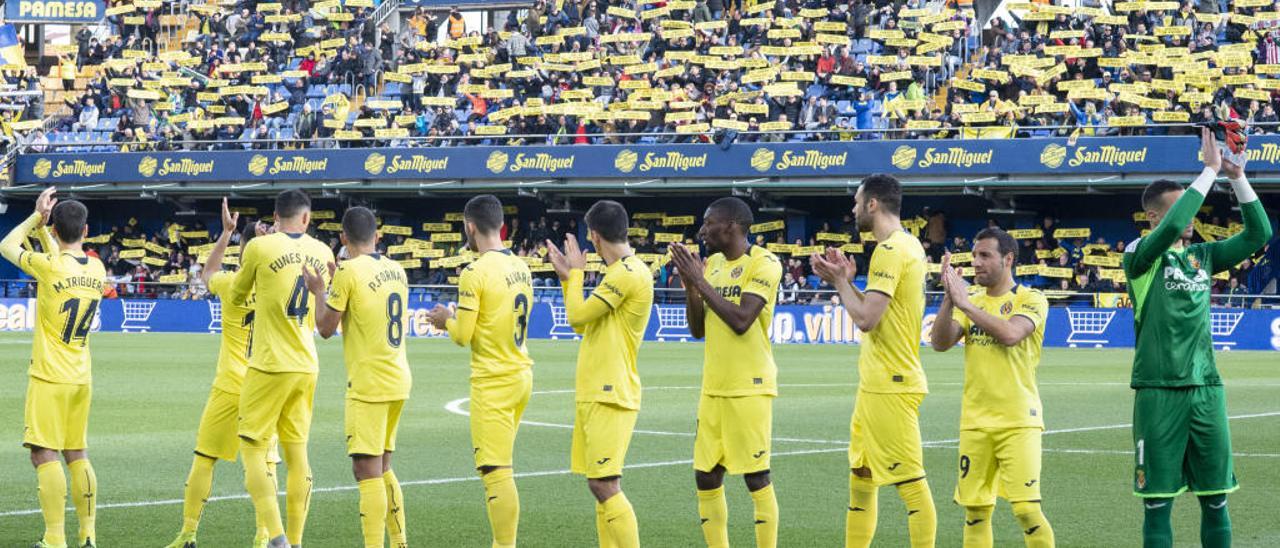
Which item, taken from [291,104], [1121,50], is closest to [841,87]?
[1121,50]

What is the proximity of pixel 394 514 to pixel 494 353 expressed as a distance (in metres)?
1.21

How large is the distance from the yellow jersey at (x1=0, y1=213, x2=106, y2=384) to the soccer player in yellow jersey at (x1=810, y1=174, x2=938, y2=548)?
15.1 feet

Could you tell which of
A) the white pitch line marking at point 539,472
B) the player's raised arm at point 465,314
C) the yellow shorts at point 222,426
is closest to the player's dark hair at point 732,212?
the player's raised arm at point 465,314

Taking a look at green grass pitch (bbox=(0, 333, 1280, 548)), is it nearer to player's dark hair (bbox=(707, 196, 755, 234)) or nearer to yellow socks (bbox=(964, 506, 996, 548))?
yellow socks (bbox=(964, 506, 996, 548))

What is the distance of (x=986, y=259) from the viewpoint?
28.8ft

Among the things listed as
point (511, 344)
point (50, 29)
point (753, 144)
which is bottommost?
point (511, 344)

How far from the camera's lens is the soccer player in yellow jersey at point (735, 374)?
28.4ft

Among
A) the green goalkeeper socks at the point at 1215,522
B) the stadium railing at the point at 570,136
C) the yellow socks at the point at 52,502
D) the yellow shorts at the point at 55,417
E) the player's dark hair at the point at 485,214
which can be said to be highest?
the stadium railing at the point at 570,136

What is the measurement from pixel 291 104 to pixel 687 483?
36725mm

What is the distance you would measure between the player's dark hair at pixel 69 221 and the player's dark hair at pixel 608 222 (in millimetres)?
3400

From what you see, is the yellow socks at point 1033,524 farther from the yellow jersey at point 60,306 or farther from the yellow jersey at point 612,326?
the yellow jersey at point 60,306

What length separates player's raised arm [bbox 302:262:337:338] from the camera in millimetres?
9227

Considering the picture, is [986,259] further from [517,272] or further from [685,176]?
[685,176]

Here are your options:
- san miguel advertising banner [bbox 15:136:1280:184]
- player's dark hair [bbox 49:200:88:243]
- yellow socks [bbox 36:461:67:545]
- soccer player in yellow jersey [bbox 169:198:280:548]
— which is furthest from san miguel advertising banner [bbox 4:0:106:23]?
yellow socks [bbox 36:461:67:545]
